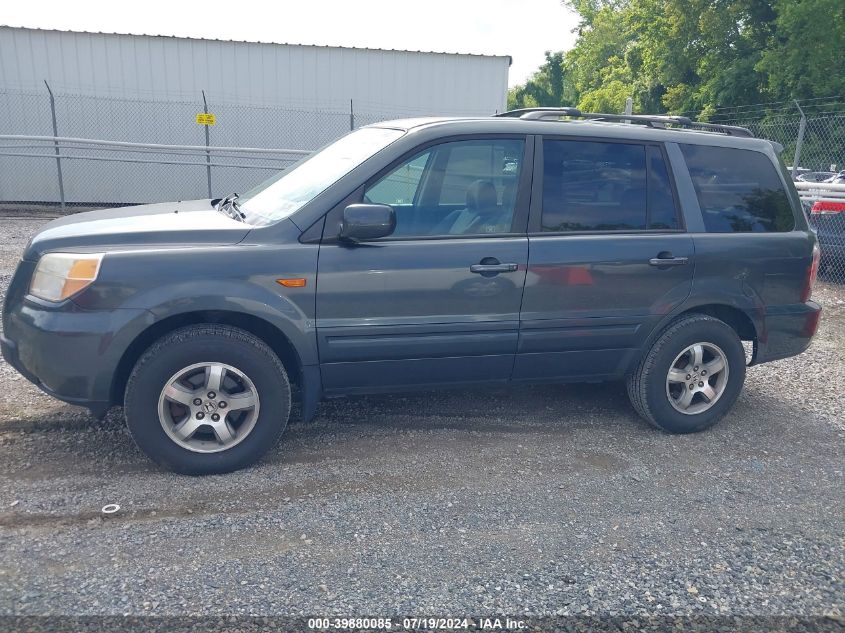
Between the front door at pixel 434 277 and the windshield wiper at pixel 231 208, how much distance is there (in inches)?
24.8

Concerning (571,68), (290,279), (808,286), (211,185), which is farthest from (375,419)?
(571,68)

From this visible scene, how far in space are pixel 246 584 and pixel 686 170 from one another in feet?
11.3

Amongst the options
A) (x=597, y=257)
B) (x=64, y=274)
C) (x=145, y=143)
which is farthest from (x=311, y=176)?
(x=145, y=143)

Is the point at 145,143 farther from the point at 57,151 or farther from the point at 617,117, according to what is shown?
the point at 617,117

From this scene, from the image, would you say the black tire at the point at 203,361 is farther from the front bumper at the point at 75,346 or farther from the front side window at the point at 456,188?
the front side window at the point at 456,188

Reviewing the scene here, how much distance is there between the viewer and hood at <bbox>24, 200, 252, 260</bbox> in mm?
3617

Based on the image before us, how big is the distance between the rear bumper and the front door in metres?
1.79

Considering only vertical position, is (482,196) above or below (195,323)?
above

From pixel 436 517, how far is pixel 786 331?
2.76m

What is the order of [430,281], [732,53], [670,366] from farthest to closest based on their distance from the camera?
[732,53] < [670,366] < [430,281]

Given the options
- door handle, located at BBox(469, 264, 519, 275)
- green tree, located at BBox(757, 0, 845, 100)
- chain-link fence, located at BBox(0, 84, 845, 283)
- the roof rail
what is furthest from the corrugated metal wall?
green tree, located at BBox(757, 0, 845, 100)

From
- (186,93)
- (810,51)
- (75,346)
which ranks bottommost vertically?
(75,346)

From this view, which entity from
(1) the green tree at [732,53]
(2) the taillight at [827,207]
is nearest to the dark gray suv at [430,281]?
(2) the taillight at [827,207]

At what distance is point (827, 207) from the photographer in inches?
364
